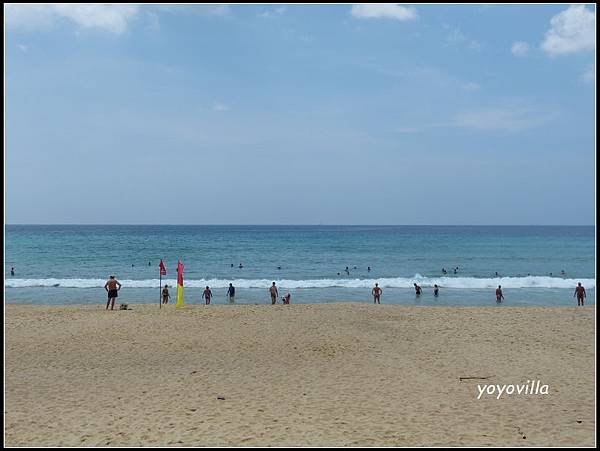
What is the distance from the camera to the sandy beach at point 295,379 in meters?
7.42

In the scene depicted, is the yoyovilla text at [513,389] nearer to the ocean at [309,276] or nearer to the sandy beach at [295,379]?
the sandy beach at [295,379]

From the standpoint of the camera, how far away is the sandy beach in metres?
7.42

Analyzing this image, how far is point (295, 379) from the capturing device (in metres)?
10.3

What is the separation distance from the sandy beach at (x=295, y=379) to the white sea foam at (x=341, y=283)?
1661 centimetres

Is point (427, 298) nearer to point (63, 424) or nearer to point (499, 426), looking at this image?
point (499, 426)

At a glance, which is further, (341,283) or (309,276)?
(309,276)

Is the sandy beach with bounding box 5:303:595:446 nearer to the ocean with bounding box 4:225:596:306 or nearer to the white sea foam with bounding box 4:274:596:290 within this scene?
the ocean with bounding box 4:225:596:306

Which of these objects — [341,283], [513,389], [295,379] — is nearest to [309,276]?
[341,283]

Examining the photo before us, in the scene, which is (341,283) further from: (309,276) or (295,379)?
(295,379)

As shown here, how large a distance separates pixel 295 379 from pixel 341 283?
25619mm

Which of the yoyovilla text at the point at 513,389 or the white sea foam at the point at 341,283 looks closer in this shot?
the yoyovilla text at the point at 513,389

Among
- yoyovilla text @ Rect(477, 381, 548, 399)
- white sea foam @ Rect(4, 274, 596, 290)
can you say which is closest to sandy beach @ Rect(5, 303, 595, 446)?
yoyovilla text @ Rect(477, 381, 548, 399)

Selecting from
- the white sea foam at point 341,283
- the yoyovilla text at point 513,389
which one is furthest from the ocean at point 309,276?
the yoyovilla text at point 513,389

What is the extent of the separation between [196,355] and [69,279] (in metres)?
28.5
